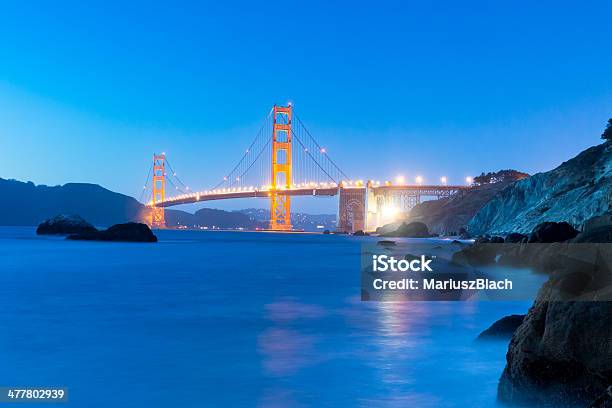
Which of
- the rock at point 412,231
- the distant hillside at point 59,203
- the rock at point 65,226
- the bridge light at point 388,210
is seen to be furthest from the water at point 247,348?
the distant hillside at point 59,203

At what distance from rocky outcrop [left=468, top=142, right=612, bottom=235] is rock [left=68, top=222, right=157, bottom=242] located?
954 inches

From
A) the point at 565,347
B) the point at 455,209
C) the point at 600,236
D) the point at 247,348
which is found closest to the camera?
the point at 565,347

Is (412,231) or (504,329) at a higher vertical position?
(412,231)

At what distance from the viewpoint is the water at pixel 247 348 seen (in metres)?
5.50

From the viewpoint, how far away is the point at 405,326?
899 centimetres

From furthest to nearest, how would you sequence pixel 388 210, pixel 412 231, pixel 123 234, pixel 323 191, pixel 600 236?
pixel 388 210 < pixel 323 191 < pixel 412 231 < pixel 123 234 < pixel 600 236

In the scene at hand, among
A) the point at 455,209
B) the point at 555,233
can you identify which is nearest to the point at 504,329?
the point at 555,233

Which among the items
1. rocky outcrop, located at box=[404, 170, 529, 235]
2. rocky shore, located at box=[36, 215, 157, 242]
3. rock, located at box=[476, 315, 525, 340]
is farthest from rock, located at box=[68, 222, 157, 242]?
rock, located at box=[476, 315, 525, 340]

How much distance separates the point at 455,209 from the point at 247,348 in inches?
2806

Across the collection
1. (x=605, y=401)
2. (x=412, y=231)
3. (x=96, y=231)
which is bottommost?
(x=605, y=401)

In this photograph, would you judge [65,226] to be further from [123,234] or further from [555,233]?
[555,233]

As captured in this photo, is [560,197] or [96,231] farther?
[96,231]

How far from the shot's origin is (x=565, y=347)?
4.21 m

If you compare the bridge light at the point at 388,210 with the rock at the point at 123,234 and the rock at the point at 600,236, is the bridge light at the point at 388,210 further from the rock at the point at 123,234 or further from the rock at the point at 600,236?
the rock at the point at 600,236
